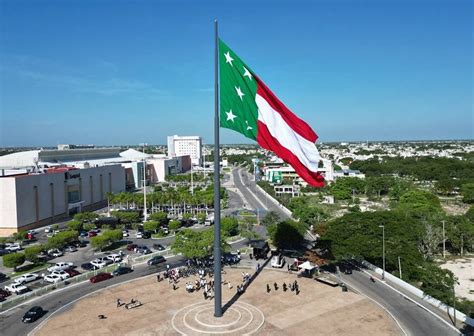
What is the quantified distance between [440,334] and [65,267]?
41854mm

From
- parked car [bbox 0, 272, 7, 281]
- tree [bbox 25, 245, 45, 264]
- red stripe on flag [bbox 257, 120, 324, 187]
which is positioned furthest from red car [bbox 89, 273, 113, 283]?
red stripe on flag [bbox 257, 120, 324, 187]

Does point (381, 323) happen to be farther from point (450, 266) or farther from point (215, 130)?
point (450, 266)

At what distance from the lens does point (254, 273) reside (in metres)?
45.4

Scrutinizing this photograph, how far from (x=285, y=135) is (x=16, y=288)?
34044 millimetres

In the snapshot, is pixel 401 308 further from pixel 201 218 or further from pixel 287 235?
pixel 201 218

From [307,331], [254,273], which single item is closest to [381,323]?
[307,331]

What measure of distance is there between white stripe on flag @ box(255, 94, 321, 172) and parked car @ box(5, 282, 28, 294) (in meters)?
32.7

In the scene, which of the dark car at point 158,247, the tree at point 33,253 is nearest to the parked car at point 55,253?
the tree at point 33,253

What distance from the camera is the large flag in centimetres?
2681

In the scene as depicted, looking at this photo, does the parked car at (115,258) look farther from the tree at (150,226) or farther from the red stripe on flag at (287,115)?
the red stripe on flag at (287,115)

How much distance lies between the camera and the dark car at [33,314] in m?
33.3

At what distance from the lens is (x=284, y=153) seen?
26.5 meters

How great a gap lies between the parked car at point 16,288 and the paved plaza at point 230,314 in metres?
8.76

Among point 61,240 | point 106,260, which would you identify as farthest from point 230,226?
point 61,240
